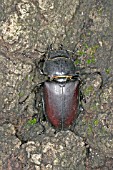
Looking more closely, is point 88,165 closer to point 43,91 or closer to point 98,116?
point 98,116

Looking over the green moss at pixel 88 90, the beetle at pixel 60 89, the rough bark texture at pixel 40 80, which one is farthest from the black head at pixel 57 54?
the green moss at pixel 88 90

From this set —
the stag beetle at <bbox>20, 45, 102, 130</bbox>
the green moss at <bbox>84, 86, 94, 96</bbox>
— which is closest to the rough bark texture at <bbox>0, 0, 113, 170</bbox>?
the green moss at <bbox>84, 86, 94, 96</bbox>

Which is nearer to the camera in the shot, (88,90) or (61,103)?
(88,90)

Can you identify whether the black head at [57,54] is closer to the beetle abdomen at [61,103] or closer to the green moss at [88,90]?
the beetle abdomen at [61,103]

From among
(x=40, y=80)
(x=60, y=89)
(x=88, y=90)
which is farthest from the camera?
(x=60, y=89)

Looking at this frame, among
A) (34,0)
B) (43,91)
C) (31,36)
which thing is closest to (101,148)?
(43,91)

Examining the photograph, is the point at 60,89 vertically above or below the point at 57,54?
below

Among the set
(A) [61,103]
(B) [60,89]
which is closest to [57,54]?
(B) [60,89]

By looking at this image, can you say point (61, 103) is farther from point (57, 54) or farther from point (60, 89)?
point (57, 54)
